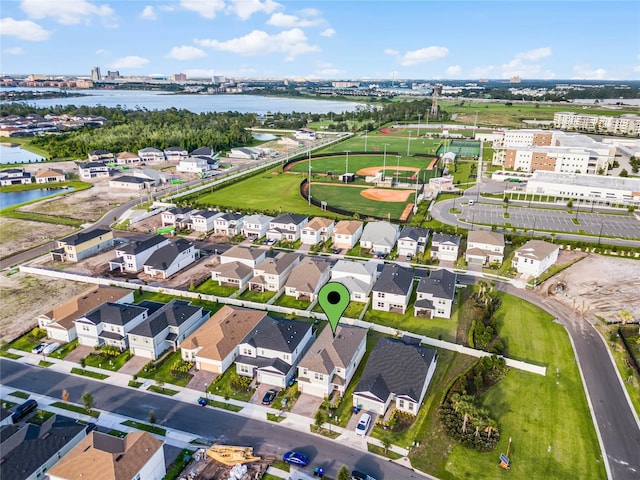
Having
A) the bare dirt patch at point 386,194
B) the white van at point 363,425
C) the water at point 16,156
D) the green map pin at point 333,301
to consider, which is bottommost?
the white van at point 363,425

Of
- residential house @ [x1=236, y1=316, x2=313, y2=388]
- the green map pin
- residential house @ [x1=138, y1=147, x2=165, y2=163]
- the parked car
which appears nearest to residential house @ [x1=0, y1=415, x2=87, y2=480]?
the parked car

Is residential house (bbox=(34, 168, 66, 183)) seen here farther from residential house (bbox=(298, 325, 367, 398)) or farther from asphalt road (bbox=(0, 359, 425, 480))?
residential house (bbox=(298, 325, 367, 398))

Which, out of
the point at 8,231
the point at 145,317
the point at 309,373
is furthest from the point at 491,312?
the point at 8,231

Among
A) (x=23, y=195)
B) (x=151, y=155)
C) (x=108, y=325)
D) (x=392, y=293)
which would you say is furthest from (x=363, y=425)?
(x=151, y=155)

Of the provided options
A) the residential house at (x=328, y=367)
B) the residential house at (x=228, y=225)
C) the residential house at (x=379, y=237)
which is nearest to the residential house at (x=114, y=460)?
the residential house at (x=328, y=367)

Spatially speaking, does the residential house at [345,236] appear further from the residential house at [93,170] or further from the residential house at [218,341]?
the residential house at [93,170]

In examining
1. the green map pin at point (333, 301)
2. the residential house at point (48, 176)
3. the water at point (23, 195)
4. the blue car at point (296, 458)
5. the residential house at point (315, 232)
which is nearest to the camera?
the green map pin at point (333, 301)

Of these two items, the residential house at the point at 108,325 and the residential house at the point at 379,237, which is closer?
the residential house at the point at 108,325

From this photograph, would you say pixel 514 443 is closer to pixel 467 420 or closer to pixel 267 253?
pixel 467 420
